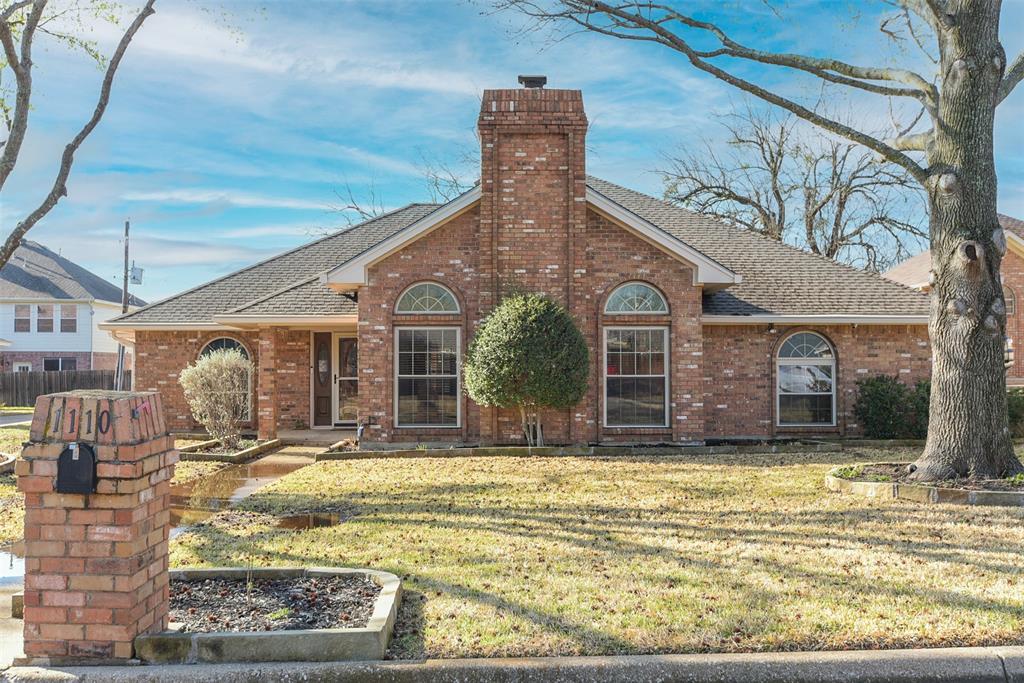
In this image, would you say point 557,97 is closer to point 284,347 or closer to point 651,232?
point 651,232

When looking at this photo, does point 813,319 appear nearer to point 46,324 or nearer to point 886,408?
point 886,408

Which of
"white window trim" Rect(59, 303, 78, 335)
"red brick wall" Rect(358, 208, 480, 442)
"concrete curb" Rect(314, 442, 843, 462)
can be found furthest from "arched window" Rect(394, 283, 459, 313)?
"white window trim" Rect(59, 303, 78, 335)

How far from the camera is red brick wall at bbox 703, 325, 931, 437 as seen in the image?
626 inches

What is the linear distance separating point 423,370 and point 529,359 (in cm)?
260

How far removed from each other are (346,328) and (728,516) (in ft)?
37.8

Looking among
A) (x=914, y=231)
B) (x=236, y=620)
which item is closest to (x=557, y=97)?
(x=236, y=620)

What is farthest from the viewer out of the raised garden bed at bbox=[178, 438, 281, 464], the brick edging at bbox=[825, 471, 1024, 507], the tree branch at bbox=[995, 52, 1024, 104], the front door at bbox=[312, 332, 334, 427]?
the front door at bbox=[312, 332, 334, 427]

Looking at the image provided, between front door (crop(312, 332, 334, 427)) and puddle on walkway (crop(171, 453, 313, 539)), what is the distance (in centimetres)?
327

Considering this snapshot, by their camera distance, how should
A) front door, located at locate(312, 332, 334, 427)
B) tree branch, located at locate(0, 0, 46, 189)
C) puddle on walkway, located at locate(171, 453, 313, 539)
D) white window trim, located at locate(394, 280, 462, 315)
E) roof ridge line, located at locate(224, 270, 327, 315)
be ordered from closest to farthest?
puddle on walkway, located at locate(171, 453, 313, 539) → tree branch, located at locate(0, 0, 46, 189) → white window trim, located at locate(394, 280, 462, 315) → roof ridge line, located at locate(224, 270, 327, 315) → front door, located at locate(312, 332, 334, 427)

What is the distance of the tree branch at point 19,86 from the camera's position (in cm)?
1220

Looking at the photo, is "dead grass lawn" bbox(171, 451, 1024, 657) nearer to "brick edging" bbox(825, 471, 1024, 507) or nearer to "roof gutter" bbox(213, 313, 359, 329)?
"brick edging" bbox(825, 471, 1024, 507)

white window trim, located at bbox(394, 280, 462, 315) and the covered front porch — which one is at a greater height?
white window trim, located at bbox(394, 280, 462, 315)

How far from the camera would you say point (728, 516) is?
8.11 m

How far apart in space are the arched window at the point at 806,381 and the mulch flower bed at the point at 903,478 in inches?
214
